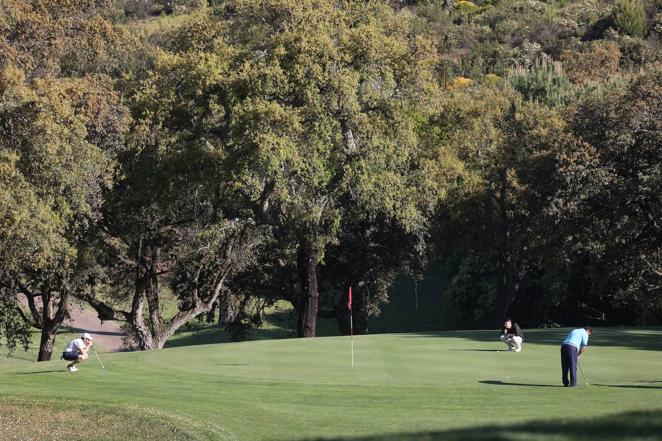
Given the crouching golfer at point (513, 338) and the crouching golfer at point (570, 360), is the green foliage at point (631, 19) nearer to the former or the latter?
the crouching golfer at point (513, 338)

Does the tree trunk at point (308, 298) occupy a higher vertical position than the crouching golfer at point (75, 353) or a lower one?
higher

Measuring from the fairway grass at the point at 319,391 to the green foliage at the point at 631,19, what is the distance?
85.2 metres

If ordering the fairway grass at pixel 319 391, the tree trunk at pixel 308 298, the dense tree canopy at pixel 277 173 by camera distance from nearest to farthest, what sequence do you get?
the fairway grass at pixel 319 391 → the dense tree canopy at pixel 277 173 → the tree trunk at pixel 308 298

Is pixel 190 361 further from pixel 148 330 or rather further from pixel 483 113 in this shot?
pixel 483 113

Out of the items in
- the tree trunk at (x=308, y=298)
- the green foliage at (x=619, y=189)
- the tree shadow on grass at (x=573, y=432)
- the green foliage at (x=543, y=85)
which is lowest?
the tree shadow on grass at (x=573, y=432)

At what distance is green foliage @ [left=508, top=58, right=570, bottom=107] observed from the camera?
2837 inches

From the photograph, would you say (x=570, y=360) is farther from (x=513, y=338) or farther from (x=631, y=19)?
(x=631, y=19)

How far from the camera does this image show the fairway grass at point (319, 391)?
1873 cm

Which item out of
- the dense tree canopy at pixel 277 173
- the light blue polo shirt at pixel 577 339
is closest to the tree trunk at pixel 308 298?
the dense tree canopy at pixel 277 173

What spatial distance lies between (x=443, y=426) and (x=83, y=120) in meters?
23.6

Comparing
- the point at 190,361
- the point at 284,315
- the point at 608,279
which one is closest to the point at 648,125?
the point at 608,279

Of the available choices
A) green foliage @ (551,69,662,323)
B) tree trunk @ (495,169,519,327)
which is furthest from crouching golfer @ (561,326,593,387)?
tree trunk @ (495,169,519,327)

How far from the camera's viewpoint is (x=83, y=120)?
36.7 m

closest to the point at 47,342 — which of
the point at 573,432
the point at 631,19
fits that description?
the point at 573,432
